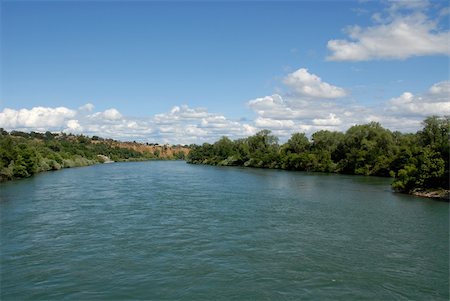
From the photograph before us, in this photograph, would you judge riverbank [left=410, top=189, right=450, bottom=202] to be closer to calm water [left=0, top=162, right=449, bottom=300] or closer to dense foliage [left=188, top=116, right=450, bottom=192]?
dense foliage [left=188, top=116, right=450, bottom=192]

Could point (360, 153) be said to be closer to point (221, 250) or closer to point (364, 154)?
point (364, 154)

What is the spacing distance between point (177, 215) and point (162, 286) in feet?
39.7

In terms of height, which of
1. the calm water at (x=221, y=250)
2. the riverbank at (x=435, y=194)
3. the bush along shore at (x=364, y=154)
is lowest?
the calm water at (x=221, y=250)

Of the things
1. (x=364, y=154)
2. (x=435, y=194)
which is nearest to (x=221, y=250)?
(x=435, y=194)

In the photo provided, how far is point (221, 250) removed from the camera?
60.1 ft

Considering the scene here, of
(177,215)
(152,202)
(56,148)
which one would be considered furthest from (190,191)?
(56,148)

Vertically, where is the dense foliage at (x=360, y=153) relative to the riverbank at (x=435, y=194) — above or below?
above

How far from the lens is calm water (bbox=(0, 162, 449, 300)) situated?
14.0 metres

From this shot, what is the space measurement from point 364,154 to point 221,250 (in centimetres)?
5805

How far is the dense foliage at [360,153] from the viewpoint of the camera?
3925 cm

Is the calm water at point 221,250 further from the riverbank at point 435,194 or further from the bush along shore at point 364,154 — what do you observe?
the bush along shore at point 364,154

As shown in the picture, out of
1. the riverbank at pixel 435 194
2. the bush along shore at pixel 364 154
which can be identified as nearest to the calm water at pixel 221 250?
the riverbank at pixel 435 194

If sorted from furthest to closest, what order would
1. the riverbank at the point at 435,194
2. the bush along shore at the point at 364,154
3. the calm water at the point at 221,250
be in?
the bush along shore at the point at 364,154
the riverbank at the point at 435,194
the calm water at the point at 221,250

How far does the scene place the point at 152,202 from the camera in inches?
1260
